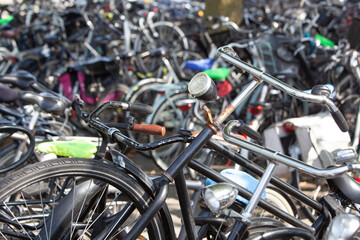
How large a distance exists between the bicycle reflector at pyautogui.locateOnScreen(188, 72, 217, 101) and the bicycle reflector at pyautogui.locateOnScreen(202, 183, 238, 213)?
42 cm

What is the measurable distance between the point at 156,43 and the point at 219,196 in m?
6.16

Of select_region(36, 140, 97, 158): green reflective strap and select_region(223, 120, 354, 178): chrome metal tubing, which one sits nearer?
select_region(223, 120, 354, 178): chrome metal tubing

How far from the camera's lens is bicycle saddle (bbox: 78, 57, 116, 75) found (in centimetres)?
538

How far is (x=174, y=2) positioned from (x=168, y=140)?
397 inches

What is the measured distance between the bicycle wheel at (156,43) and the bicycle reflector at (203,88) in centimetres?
380

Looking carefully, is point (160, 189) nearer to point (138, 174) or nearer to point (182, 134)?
point (138, 174)

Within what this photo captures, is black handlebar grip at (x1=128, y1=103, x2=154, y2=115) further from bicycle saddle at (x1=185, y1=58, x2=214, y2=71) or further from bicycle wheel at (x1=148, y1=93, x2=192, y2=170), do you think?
bicycle saddle at (x1=185, y1=58, x2=214, y2=71)

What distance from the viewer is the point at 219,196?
64.2 inches

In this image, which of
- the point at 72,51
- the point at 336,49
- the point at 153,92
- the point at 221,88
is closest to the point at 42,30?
the point at 72,51

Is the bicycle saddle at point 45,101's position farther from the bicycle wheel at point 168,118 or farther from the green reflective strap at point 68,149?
the bicycle wheel at point 168,118

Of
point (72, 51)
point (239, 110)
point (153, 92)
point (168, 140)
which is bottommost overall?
point (168, 140)

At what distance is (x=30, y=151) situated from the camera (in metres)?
2.53

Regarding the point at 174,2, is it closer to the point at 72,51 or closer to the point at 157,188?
the point at 72,51

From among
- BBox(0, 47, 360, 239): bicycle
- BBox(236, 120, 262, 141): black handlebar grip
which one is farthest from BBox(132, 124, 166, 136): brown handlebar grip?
BBox(236, 120, 262, 141): black handlebar grip
